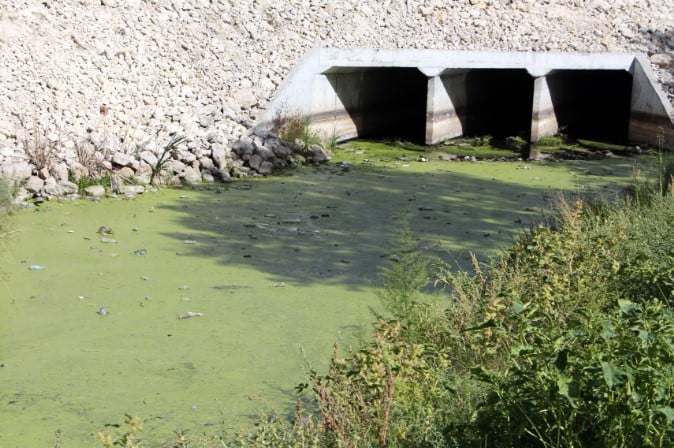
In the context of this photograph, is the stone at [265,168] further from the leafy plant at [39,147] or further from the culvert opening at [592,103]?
the culvert opening at [592,103]

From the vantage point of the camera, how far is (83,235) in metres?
9.98

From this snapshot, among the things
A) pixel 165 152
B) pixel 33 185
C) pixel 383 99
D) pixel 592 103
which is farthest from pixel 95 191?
pixel 592 103

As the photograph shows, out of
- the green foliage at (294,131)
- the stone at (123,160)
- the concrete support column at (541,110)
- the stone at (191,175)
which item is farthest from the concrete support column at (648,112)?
the stone at (123,160)

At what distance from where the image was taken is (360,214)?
11.2m

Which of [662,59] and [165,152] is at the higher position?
[662,59]

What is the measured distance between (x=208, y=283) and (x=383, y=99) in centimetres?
1078

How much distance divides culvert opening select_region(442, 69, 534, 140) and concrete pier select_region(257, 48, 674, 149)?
0.02m

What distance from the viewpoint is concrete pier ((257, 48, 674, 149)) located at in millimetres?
15984

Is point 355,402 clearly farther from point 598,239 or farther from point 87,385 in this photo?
point 598,239

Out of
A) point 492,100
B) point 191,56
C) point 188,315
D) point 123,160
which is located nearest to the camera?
point 188,315

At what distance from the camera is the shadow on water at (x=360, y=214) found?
926 cm

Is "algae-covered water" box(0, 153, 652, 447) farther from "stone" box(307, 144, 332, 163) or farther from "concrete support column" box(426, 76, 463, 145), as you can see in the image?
"concrete support column" box(426, 76, 463, 145)

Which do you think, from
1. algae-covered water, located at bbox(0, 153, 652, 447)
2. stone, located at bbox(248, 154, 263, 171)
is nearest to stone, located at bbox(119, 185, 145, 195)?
algae-covered water, located at bbox(0, 153, 652, 447)

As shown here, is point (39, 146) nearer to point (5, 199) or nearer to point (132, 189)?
point (132, 189)
